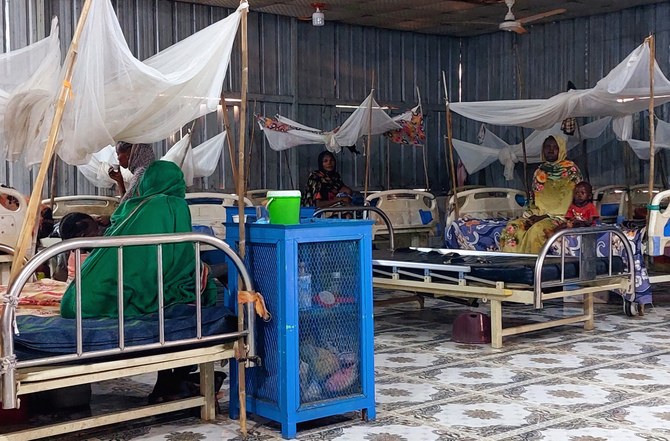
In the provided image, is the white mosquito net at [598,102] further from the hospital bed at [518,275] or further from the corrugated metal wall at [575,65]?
the hospital bed at [518,275]

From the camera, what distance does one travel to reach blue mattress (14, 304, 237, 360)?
11.6 feet

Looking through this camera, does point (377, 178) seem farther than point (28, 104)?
Yes

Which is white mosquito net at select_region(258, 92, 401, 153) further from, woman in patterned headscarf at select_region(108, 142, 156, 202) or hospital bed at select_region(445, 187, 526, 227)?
woman in patterned headscarf at select_region(108, 142, 156, 202)

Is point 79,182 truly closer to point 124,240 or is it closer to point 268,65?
point 268,65

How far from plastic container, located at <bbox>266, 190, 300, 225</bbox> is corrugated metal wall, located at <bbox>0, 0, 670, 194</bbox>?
288 inches

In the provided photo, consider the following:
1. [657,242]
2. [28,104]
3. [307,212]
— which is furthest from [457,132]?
[28,104]

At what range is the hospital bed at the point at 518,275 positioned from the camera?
607cm

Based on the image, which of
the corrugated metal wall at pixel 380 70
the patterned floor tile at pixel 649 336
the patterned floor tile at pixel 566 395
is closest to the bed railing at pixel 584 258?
the patterned floor tile at pixel 649 336

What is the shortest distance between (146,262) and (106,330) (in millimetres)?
500

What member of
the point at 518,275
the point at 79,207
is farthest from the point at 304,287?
the point at 79,207

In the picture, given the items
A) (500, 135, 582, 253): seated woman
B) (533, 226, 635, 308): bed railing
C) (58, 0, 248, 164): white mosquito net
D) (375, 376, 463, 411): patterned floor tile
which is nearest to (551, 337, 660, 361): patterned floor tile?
(533, 226, 635, 308): bed railing

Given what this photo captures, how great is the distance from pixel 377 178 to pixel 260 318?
387 inches

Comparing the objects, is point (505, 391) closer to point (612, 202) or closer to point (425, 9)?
point (612, 202)

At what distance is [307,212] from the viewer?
6.01 metres
